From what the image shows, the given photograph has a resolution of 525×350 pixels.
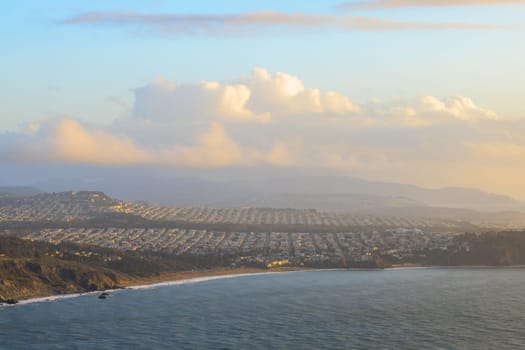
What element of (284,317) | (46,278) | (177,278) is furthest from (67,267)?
(284,317)

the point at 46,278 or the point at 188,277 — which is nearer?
the point at 46,278

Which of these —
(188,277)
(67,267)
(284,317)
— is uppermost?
(67,267)

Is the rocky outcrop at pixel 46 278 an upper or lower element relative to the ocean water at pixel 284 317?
upper

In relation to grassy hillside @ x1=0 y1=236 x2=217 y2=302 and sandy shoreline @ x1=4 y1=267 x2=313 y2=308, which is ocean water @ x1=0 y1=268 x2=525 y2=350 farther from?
grassy hillside @ x1=0 y1=236 x2=217 y2=302

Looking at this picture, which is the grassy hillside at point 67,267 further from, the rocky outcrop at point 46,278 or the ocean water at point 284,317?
the ocean water at point 284,317

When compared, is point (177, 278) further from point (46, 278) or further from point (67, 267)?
point (46, 278)

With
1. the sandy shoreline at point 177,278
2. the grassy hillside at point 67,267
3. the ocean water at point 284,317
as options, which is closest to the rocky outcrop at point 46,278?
the grassy hillside at point 67,267

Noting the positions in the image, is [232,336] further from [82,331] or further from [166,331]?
[82,331]

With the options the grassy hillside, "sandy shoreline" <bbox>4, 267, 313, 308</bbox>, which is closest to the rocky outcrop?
the grassy hillside
